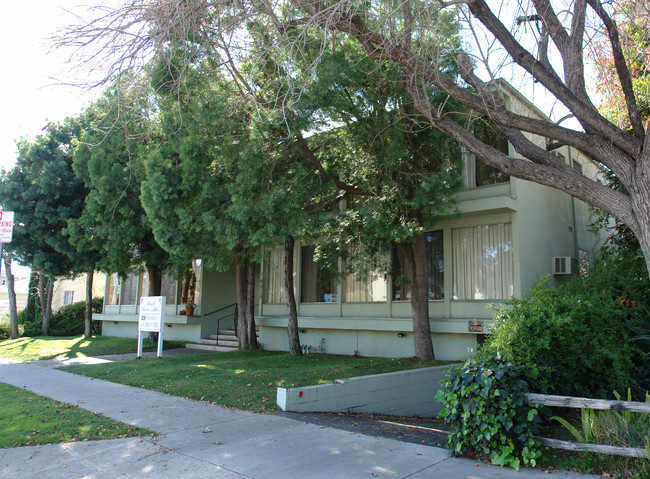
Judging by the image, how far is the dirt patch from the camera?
6.98 m

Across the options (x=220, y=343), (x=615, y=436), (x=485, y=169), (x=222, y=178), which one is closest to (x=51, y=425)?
(x=222, y=178)

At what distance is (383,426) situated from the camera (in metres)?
7.70

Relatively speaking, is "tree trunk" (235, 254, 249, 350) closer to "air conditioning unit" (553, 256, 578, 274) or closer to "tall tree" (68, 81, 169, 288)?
"tall tree" (68, 81, 169, 288)

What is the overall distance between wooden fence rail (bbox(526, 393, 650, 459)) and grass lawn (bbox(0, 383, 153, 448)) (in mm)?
5036

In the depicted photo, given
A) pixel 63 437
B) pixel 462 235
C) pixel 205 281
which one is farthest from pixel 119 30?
pixel 205 281

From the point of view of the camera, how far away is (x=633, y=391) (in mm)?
8164

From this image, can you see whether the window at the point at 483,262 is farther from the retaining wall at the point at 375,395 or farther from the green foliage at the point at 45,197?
the green foliage at the point at 45,197

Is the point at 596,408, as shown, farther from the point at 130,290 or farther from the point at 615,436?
the point at 130,290

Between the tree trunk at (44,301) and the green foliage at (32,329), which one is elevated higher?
the tree trunk at (44,301)

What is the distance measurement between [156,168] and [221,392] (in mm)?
5449

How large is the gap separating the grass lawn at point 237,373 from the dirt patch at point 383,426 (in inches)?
38.3

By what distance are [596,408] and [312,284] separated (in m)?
12.5

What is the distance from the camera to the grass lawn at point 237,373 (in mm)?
9406

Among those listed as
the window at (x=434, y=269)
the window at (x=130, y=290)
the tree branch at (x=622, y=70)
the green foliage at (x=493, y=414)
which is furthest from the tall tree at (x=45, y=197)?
the tree branch at (x=622, y=70)
